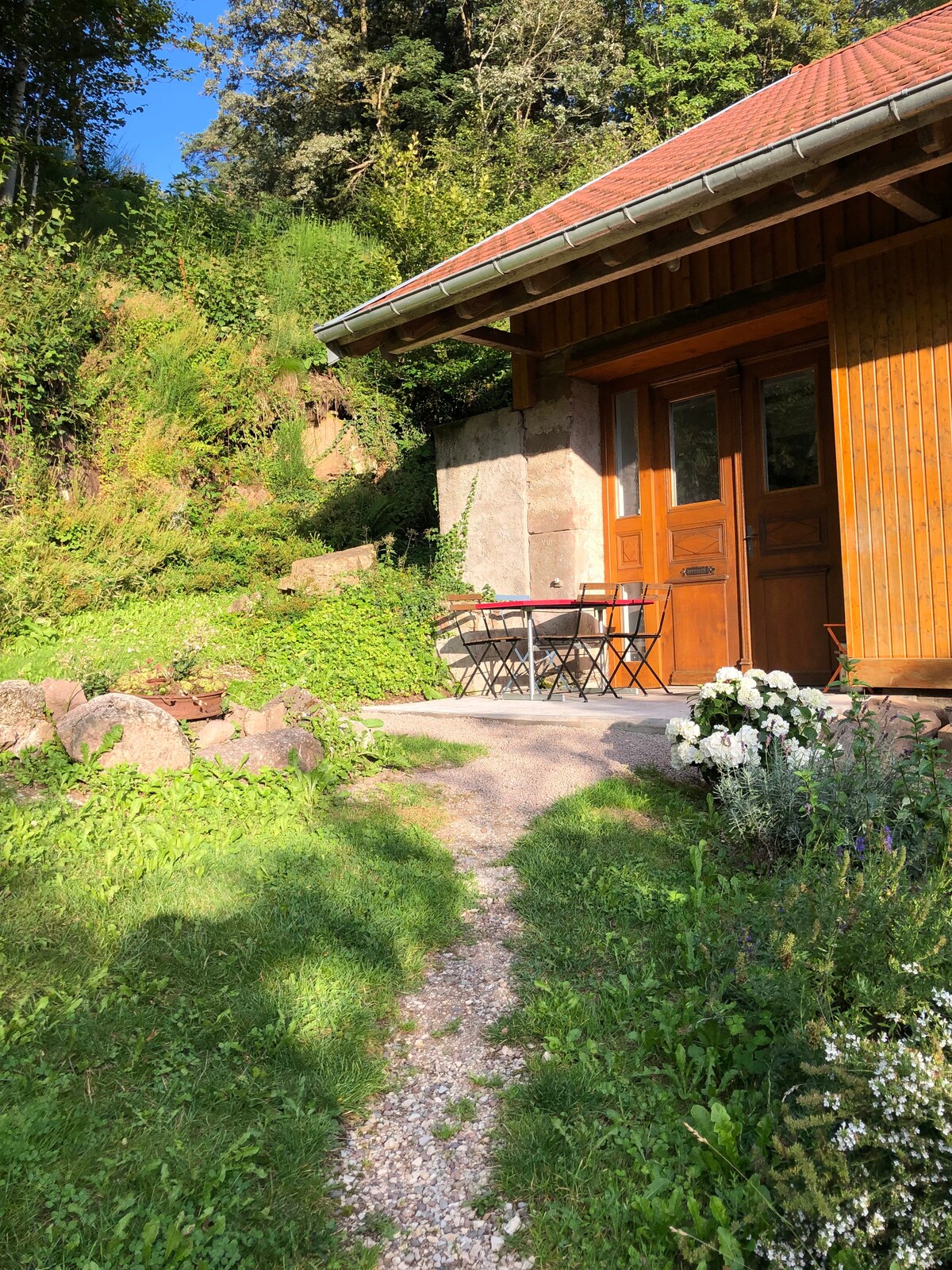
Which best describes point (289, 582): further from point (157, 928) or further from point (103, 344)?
point (157, 928)

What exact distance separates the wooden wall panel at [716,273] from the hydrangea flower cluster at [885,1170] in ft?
17.5

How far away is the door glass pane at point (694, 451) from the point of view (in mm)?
7277

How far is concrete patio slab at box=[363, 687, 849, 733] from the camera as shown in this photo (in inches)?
209

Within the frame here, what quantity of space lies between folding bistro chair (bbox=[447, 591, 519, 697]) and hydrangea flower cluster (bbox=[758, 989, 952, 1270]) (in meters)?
5.93

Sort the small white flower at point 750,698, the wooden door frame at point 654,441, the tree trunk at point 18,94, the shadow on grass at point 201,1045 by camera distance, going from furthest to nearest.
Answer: the tree trunk at point 18,94
the wooden door frame at point 654,441
the small white flower at point 750,698
the shadow on grass at point 201,1045

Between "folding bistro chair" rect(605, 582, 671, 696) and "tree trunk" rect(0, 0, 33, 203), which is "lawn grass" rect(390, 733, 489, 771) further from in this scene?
"tree trunk" rect(0, 0, 33, 203)

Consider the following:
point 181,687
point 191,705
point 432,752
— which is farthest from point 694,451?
point 191,705

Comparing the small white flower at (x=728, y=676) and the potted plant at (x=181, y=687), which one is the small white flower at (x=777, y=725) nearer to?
the small white flower at (x=728, y=676)

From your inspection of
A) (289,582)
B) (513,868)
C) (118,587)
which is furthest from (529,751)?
(118,587)

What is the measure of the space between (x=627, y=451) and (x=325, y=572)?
2941 mm

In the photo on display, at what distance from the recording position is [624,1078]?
2154 mm

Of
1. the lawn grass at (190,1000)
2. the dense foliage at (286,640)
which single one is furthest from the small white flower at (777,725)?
the dense foliage at (286,640)

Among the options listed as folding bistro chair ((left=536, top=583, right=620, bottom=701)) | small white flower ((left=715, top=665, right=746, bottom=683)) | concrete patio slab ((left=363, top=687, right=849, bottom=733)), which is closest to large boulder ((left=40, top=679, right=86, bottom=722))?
concrete patio slab ((left=363, top=687, right=849, bottom=733))

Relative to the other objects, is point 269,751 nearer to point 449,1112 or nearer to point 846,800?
point 449,1112
